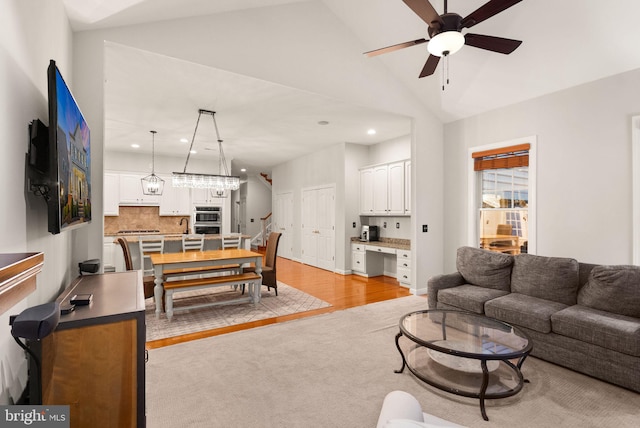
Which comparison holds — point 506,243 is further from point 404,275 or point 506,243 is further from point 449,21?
point 449,21

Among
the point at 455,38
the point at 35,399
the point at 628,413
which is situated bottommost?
the point at 628,413

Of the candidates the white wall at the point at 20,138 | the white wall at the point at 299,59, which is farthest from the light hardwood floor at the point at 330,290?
the white wall at the point at 20,138

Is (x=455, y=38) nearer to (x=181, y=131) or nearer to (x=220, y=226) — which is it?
(x=181, y=131)

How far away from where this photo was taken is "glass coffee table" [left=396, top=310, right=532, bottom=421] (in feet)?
7.50

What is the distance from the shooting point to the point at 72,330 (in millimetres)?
1376

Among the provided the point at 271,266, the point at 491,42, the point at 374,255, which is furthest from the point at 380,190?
the point at 491,42

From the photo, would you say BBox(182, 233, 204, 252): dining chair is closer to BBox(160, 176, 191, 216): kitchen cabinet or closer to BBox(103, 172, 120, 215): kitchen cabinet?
BBox(160, 176, 191, 216): kitchen cabinet

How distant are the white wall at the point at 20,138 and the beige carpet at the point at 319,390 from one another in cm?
105

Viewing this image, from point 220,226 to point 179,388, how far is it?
6.13 m

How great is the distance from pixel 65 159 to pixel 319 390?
2.29 m

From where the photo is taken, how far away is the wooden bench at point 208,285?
407 cm

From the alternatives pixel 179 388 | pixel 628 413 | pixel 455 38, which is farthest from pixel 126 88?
pixel 628 413

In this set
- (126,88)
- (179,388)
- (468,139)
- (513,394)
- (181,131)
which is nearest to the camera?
(513,394)

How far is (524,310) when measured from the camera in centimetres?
302
